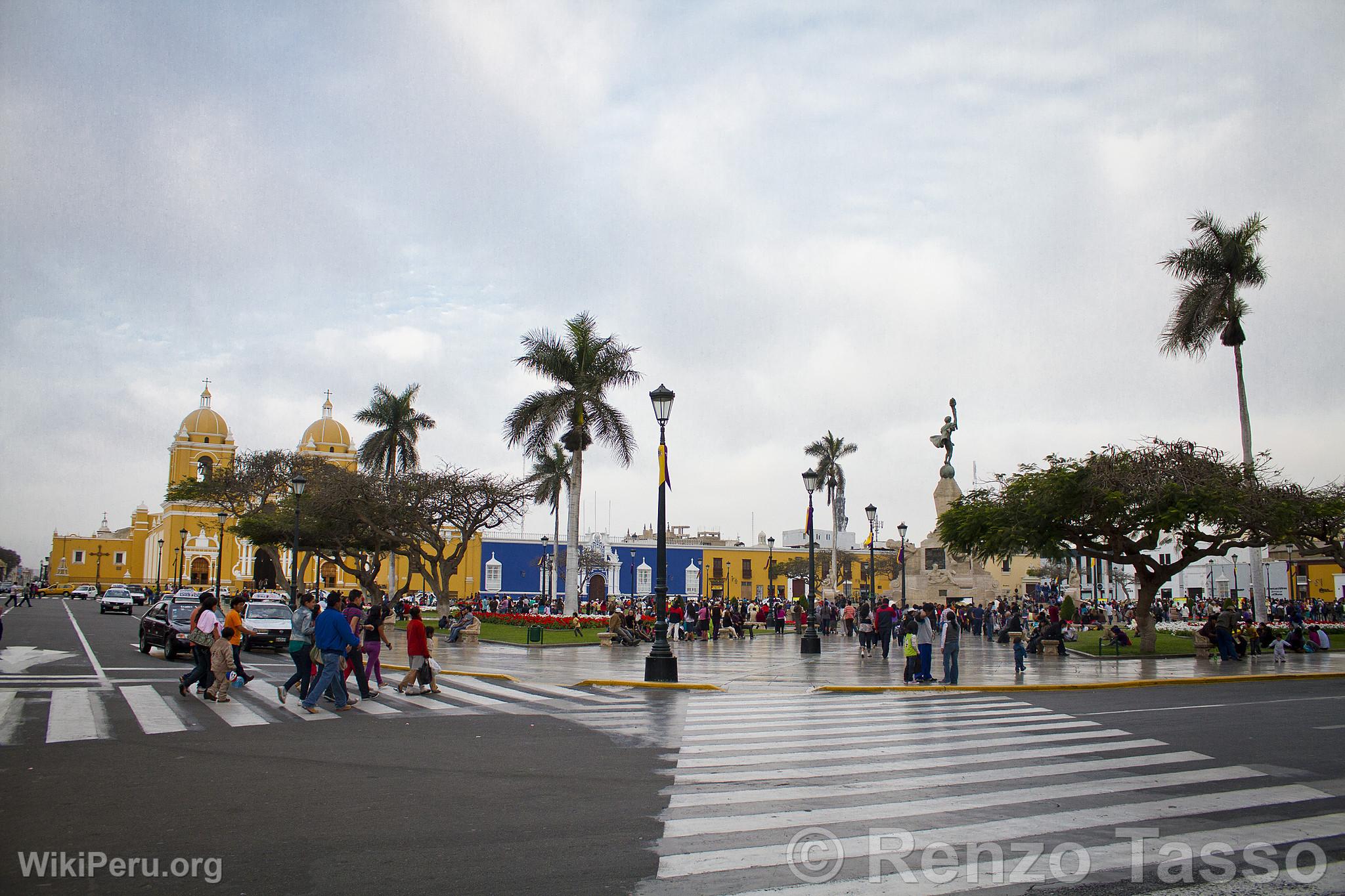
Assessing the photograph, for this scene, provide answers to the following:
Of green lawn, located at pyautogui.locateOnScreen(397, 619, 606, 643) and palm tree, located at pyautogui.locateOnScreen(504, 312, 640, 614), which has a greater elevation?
palm tree, located at pyautogui.locateOnScreen(504, 312, 640, 614)

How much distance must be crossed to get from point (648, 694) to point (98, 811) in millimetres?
9971

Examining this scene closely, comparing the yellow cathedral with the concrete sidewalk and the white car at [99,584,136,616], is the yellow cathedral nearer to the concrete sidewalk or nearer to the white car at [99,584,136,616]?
the white car at [99,584,136,616]

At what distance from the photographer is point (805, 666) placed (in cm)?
2183

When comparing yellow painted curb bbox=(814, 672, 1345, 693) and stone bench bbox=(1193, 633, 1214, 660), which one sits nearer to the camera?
yellow painted curb bbox=(814, 672, 1345, 693)

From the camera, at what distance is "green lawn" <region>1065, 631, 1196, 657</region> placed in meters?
25.3

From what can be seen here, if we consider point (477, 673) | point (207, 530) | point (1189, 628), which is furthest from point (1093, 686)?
point (207, 530)

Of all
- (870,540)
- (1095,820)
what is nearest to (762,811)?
(1095,820)

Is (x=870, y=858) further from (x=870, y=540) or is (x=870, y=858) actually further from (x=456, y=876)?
(x=870, y=540)

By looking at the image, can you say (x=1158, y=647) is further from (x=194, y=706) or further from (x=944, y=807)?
(x=194, y=706)

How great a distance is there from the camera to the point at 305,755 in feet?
30.9

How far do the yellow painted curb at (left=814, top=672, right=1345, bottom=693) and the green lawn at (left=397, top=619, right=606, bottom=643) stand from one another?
14.0 m

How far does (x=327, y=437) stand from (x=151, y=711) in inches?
3460

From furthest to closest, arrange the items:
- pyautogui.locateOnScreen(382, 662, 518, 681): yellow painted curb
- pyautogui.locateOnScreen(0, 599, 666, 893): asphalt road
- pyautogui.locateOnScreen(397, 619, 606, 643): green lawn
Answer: pyautogui.locateOnScreen(397, 619, 606, 643): green lawn < pyautogui.locateOnScreen(382, 662, 518, 681): yellow painted curb < pyautogui.locateOnScreen(0, 599, 666, 893): asphalt road

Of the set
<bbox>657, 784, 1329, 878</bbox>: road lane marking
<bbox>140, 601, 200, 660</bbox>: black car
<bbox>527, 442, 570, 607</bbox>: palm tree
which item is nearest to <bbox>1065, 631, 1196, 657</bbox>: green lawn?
<bbox>657, 784, 1329, 878</bbox>: road lane marking
